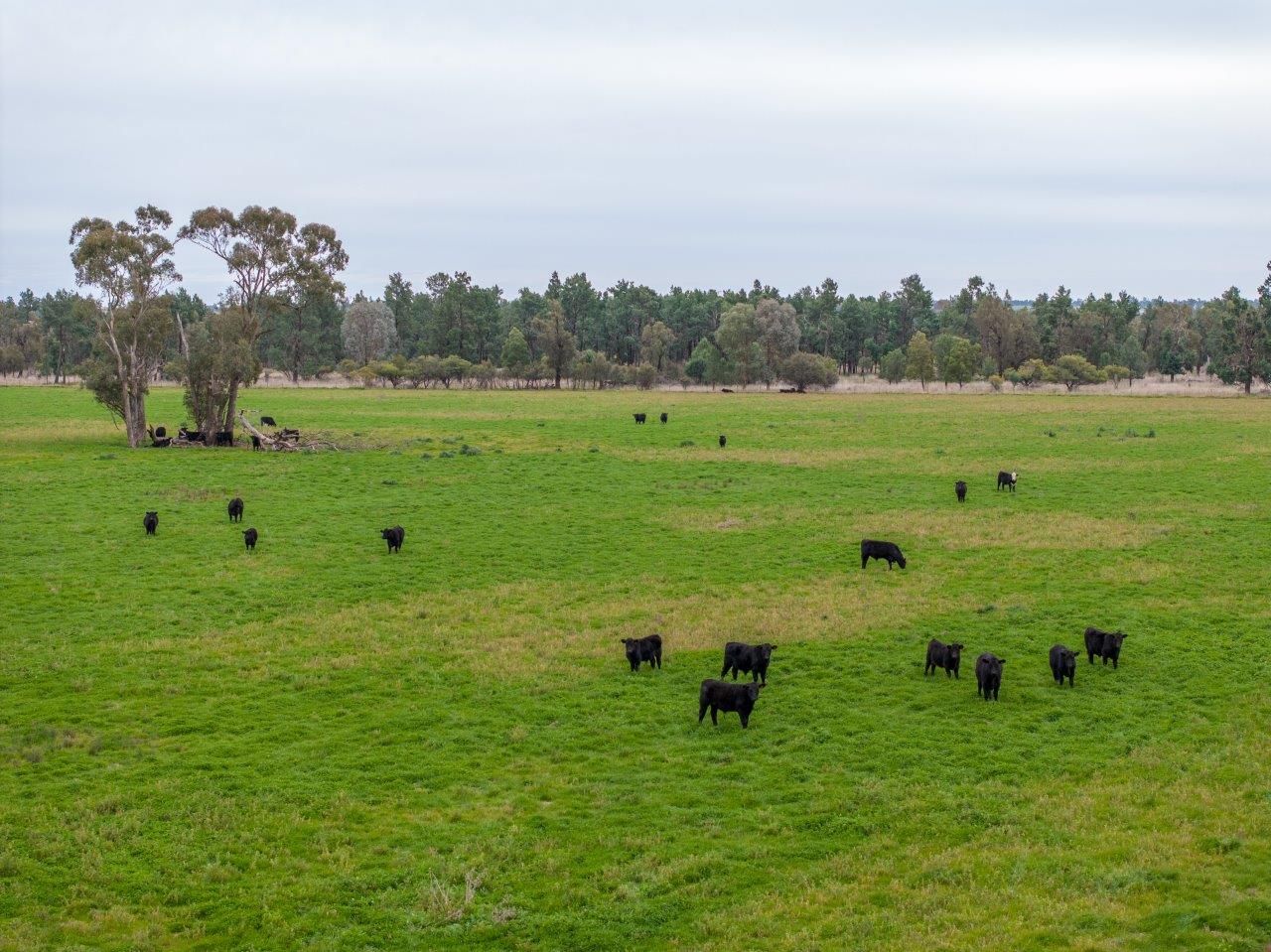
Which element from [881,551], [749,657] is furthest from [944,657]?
[881,551]

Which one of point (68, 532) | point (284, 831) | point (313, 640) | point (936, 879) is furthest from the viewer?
point (68, 532)

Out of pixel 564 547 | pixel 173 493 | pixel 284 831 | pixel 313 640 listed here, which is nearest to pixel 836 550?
pixel 564 547

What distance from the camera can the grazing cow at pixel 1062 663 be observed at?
791 inches

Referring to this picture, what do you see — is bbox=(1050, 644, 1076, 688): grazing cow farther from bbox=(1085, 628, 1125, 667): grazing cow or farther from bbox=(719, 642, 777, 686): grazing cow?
bbox=(719, 642, 777, 686): grazing cow

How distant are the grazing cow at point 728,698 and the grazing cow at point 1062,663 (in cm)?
634

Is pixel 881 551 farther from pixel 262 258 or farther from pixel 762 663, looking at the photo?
pixel 262 258

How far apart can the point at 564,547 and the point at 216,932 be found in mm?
21041

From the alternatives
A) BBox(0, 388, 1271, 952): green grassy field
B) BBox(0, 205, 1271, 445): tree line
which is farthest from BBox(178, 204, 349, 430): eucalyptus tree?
BBox(0, 388, 1271, 952): green grassy field

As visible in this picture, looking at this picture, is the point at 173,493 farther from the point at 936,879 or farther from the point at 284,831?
the point at 936,879

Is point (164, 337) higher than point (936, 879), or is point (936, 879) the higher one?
point (164, 337)

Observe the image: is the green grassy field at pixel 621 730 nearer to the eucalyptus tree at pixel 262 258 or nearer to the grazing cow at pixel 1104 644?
the grazing cow at pixel 1104 644

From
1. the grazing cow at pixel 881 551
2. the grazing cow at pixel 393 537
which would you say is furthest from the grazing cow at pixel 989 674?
the grazing cow at pixel 393 537

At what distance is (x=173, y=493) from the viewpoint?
42.0m

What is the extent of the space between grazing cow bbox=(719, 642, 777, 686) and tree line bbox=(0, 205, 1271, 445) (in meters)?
48.0
